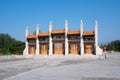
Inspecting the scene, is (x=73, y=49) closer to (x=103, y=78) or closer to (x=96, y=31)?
(x=96, y=31)

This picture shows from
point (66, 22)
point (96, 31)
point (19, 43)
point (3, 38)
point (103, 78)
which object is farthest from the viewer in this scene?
point (3, 38)

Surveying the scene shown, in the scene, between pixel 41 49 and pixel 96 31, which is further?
pixel 41 49

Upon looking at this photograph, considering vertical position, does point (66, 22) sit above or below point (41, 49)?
A: above

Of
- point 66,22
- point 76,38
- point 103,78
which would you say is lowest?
point 103,78

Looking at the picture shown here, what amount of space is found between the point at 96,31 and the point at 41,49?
17.0m

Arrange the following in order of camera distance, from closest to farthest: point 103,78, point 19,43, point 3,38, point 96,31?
point 103,78 → point 96,31 → point 19,43 → point 3,38

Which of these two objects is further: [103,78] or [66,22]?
[66,22]

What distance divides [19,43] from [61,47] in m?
22.0

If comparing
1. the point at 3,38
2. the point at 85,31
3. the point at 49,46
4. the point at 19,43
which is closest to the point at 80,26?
the point at 85,31

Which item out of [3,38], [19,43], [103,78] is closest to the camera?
[103,78]

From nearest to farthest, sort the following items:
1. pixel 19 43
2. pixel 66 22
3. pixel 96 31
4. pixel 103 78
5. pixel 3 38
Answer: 1. pixel 103 78
2. pixel 96 31
3. pixel 66 22
4. pixel 19 43
5. pixel 3 38

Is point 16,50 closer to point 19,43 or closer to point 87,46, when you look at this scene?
point 19,43

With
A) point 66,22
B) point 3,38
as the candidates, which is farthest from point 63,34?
point 3,38

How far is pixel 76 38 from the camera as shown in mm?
57812
